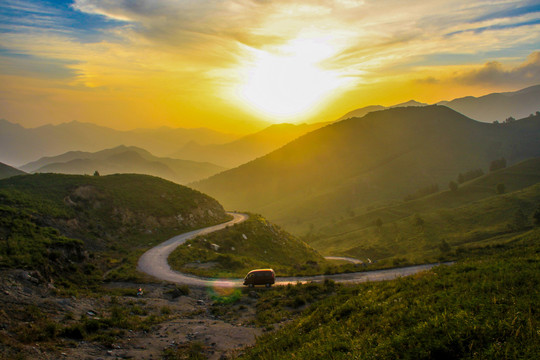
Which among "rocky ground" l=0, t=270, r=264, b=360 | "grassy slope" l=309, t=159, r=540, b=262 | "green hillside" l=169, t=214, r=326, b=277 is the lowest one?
"grassy slope" l=309, t=159, r=540, b=262

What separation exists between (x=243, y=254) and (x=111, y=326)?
33.5 m

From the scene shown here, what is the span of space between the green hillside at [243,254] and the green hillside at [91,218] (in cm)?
807

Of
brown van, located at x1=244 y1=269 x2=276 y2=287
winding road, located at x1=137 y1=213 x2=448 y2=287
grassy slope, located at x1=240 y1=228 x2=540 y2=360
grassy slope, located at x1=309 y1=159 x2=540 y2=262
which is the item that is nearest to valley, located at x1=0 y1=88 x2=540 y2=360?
grassy slope, located at x1=240 y1=228 x2=540 y2=360

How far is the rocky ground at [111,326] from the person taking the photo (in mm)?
14242

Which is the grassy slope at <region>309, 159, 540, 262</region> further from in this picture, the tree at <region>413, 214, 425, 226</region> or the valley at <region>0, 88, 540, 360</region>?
the valley at <region>0, 88, 540, 360</region>

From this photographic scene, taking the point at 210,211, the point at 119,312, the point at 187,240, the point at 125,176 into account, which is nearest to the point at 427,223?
the point at 210,211

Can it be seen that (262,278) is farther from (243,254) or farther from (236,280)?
(243,254)

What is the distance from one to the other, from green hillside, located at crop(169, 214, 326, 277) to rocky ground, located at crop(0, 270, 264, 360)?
1241cm

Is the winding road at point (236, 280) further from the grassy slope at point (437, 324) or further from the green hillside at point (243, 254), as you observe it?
the grassy slope at point (437, 324)

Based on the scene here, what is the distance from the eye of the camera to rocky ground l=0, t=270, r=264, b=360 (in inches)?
561

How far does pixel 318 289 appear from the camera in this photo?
25.4 meters

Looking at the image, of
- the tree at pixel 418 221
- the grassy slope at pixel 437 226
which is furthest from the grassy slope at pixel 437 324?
the tree at pixel 418 221

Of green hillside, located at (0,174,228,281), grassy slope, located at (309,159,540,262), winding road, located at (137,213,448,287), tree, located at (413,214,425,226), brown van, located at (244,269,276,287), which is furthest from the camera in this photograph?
tree, located at (413,214,425,226)

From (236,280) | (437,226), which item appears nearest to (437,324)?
(236,280)
